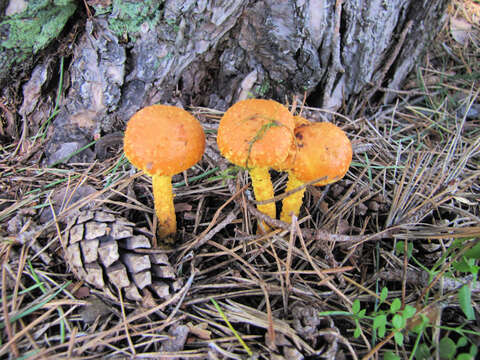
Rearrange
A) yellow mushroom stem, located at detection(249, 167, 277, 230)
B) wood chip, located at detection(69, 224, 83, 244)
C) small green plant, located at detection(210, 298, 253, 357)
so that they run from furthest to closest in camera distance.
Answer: yellow mushroom stem, located at detection(249, 167, 277, 230)
wood chip, located at detection(69, 224, 83, 244)
small green plant, located at detection(210, 298, 253, 357)

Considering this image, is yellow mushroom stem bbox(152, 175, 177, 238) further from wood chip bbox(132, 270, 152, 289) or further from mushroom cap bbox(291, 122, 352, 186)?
mushroom cap bbox(291, 122, 352, 186)

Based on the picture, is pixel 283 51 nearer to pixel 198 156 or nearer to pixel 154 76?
pixel 154 76

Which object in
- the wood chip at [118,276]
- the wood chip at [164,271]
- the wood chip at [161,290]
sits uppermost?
the wood chip at [118,276]

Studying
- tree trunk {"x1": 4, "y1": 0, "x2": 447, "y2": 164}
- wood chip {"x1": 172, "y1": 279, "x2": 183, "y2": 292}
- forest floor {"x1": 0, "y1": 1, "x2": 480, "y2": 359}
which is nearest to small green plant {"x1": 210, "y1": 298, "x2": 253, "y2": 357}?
forest floor {"x1": 0, "y1": 1, "x2": 480, "y2": 359}

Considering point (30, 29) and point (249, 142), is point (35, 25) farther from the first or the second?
point (249, 142)

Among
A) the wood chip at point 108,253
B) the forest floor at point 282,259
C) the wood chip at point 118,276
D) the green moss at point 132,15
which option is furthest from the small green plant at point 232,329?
the green moss at point 132,15

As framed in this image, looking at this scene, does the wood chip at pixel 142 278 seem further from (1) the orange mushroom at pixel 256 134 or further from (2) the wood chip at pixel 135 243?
(1) the orange mushroom at pixel 256 134
